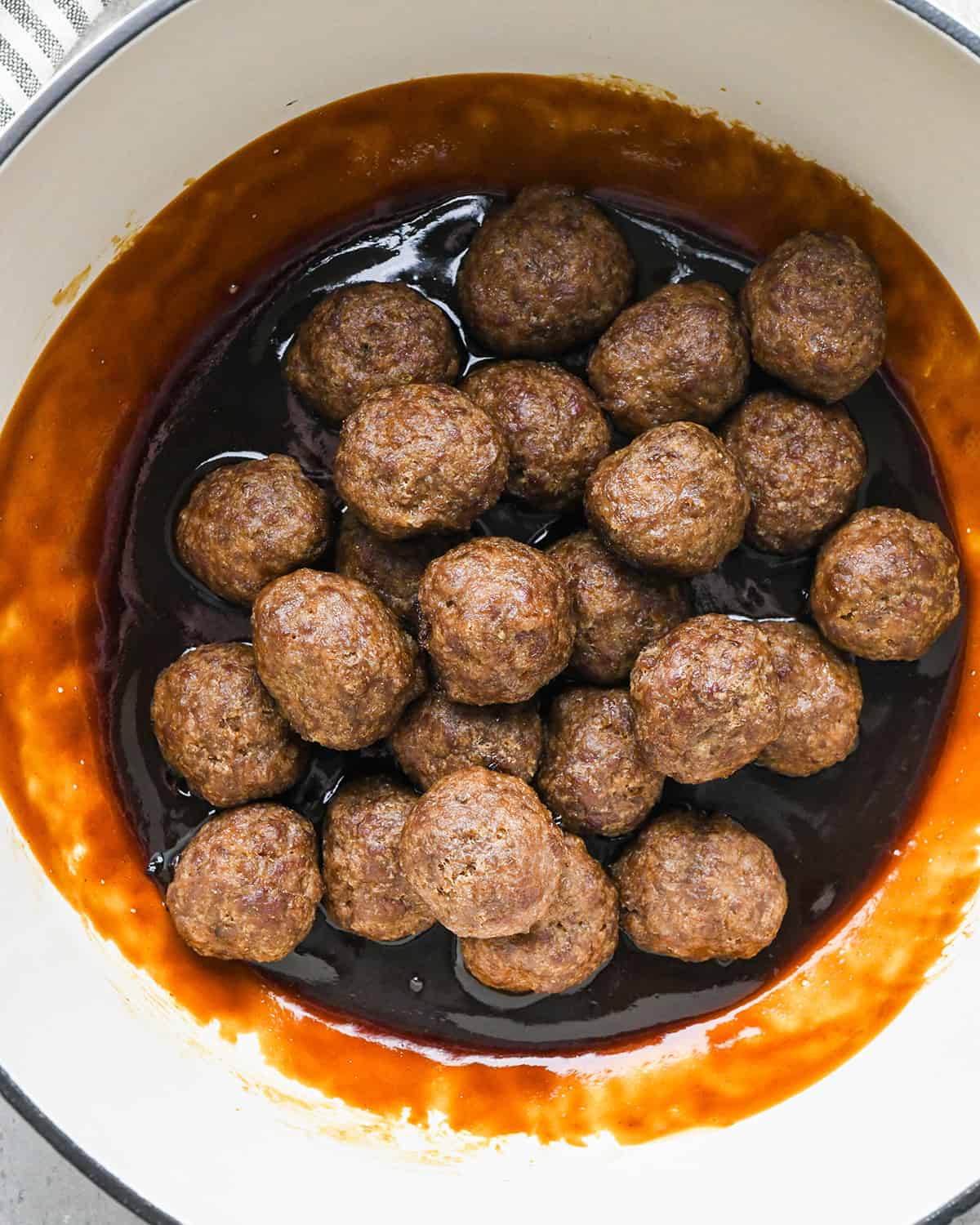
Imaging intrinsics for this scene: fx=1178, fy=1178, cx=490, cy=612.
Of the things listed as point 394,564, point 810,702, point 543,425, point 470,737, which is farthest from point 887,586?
point 394,564

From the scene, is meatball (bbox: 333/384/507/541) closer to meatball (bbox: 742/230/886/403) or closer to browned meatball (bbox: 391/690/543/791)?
browned meatball (bbox: 391/690/543/791)

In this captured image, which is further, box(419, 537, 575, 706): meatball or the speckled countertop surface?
the speckled countertop surface

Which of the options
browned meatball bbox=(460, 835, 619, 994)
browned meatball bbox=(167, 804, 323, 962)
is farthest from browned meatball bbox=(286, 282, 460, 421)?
browned meatball bbox=(460, 835, 619, 994)

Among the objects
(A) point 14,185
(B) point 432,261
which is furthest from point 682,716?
(A) point 14,185

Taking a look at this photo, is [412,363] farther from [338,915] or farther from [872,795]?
[872,795]

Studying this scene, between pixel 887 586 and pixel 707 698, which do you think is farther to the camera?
pixel 887 586

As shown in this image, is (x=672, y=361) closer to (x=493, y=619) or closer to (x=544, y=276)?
(x=544, y=276)

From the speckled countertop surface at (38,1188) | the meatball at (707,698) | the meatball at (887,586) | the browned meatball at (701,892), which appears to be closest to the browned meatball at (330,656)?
the meatball at (707,698)
